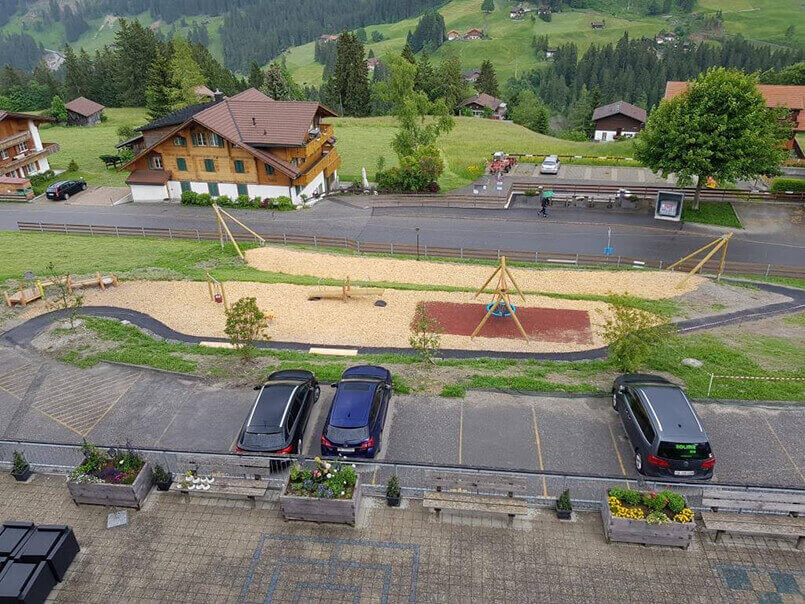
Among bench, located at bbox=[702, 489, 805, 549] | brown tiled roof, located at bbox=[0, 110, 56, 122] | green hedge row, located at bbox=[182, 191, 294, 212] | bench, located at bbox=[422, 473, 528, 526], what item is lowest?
green hedge row, located at bbox=[182, 191, 294, 212]

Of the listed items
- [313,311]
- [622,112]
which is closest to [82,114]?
[313,311]

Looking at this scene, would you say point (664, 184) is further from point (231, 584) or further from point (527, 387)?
point (231, 584)

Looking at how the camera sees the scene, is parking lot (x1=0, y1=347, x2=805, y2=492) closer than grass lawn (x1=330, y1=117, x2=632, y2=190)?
Yes

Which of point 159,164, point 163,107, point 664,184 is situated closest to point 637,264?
point 664,184

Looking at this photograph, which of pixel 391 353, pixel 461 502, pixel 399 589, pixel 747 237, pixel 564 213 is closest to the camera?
pixel 399 589

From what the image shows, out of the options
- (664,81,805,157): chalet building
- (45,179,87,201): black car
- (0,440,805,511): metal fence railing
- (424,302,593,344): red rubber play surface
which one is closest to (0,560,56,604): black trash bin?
(0,440,805,511): metal fence railing

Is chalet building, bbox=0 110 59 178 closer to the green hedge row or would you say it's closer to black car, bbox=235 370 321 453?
the green hedge row

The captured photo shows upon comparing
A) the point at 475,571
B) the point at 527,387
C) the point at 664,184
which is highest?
the point at 475,571
